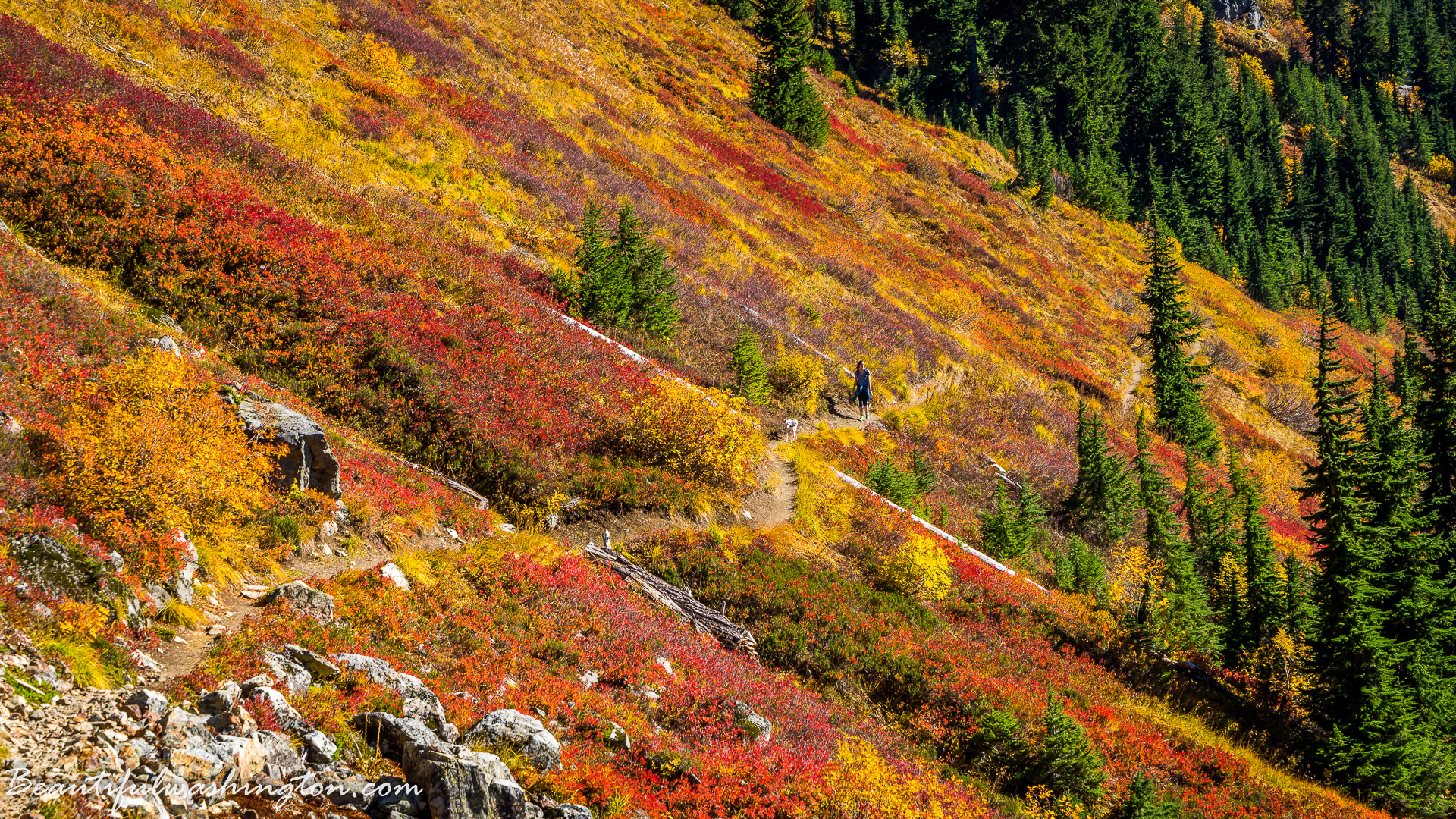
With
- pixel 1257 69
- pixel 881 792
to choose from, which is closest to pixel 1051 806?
pixel 881 792

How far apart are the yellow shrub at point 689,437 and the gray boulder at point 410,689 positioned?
7.79 meters

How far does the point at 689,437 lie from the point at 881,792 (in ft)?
25.4

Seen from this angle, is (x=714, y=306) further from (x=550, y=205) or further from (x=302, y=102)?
(x=302, y=102)

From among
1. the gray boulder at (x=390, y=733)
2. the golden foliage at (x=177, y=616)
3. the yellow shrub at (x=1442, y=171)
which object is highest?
the yellow shrub at (x=1442, y=171)

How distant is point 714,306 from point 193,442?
55.2 feet

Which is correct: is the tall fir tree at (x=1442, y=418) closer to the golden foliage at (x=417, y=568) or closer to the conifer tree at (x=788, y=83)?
the golden foliage at (x=417, y=568)

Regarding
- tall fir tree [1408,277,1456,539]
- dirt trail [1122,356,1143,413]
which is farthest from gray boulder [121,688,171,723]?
dirt trail [1122,356,1143,413]

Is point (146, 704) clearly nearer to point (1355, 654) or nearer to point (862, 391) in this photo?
point (1355, 654)

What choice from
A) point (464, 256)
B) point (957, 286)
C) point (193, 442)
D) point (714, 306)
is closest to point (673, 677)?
point (193, 442)

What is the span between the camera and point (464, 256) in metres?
17.1

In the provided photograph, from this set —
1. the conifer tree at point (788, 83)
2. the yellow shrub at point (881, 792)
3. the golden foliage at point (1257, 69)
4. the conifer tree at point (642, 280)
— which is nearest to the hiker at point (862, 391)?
the conifer tree at point (642, 280)

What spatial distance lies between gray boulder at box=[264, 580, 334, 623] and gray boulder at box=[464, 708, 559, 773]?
191 centimetres

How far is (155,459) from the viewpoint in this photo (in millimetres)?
7062

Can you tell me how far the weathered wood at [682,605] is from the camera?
11.2m
